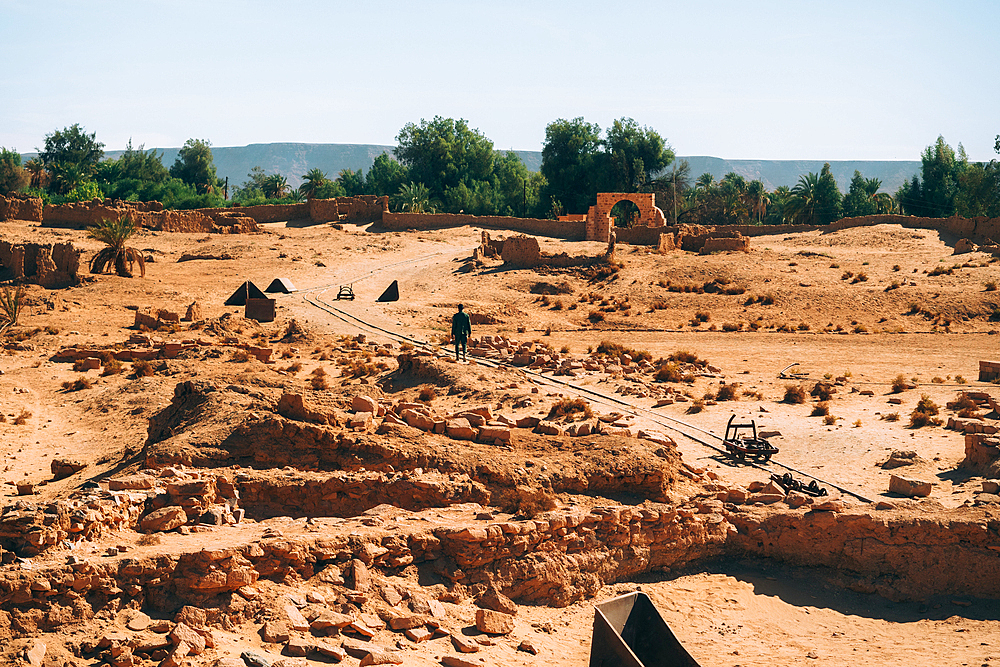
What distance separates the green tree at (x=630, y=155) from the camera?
60156 millimetres

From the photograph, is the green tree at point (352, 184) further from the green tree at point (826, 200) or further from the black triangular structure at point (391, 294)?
the black triangular structure at point (391, 294)

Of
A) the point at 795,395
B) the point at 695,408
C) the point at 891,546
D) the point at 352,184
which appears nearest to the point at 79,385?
the point at 695,408

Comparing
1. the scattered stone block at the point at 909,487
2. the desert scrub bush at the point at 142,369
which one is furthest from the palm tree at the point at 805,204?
the scattered stone block at the point at 909,487

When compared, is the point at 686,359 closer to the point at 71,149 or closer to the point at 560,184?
the point at 560,184

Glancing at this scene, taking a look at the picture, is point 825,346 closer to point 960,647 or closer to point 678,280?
point 678,280

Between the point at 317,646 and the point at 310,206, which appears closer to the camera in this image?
the point at 317,646

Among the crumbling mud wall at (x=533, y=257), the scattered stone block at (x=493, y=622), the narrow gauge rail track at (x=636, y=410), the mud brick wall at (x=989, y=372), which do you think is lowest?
the scattered stone block at (x=493, y=622)

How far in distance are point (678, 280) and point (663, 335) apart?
21.2 feet

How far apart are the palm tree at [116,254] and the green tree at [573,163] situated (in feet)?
116

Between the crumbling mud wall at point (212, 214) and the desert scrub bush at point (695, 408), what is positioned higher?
the crumbling mud wall at point (212, 214)

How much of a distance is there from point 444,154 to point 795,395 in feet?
168

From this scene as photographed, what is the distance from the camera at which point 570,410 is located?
14219 mm

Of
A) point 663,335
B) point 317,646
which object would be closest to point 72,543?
point 317,646

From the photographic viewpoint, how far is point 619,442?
1084 cm
